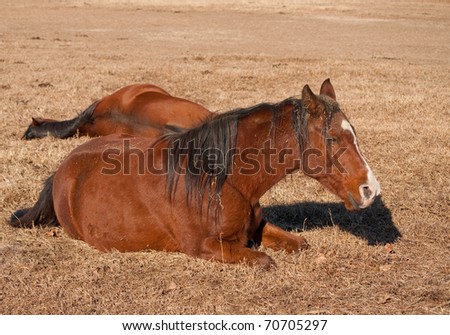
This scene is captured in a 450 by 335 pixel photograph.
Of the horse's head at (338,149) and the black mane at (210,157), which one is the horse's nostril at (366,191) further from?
the black mane at (210,157)

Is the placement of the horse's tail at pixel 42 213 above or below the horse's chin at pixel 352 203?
below

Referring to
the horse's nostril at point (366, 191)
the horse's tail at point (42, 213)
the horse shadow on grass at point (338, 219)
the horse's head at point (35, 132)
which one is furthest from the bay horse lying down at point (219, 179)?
the horse's head at point (35, 132)

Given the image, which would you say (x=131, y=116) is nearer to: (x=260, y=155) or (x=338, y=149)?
(x=260, y=155)

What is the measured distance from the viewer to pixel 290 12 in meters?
40.2

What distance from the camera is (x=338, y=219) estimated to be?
632cm

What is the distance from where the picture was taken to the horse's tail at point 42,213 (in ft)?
18.8

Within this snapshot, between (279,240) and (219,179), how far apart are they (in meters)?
0.81

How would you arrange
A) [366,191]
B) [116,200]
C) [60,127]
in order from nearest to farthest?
[366,191] → [116,200] → [60,127]

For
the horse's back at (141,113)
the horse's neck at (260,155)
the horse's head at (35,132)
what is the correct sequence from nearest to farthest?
the horse's neck at (260,155) → the horse's back at (141,113) → the horse's head at (35,132)

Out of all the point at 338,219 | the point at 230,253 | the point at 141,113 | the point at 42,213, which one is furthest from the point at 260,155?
the point at 141,113

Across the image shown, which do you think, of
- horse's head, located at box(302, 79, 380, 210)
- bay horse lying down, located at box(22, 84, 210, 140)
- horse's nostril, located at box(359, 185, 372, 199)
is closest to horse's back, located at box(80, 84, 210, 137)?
bay horse lying down, located at box(22, 84, 210, 140)

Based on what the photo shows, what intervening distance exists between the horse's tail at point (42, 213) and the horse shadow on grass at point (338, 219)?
6.54ft

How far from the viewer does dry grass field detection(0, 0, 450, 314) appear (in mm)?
4508

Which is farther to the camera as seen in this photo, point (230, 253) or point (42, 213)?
point (42, 213)
